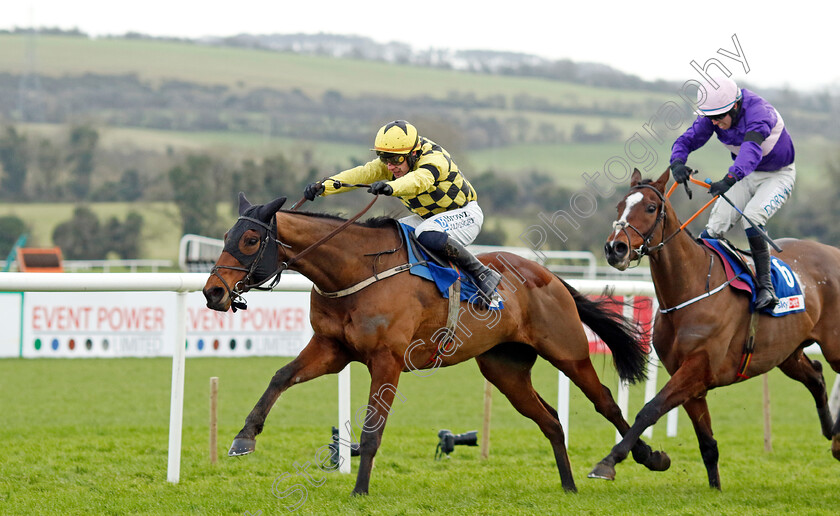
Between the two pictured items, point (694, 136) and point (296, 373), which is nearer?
point (296, 373)

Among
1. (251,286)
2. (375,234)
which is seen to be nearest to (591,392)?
(375,234)

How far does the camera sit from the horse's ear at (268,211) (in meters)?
4.64

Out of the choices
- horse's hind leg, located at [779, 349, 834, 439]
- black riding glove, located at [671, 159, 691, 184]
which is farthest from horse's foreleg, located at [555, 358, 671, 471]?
horse's hind leg, located at [779, 349, 834, 439]

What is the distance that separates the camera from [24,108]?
145 feet

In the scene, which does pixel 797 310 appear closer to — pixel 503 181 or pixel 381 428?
pixel 381 428

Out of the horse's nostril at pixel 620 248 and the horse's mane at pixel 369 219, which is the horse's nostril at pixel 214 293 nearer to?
the horse's mane at pixel 369 219

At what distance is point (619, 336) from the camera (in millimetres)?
5977

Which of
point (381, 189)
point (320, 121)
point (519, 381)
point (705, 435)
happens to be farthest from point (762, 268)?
point (320, 121)

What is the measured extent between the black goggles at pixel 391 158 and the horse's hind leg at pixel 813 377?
322cm

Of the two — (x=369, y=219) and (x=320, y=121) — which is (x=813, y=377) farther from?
(x=320, y=121)

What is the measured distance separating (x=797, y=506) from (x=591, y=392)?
4.34 feet

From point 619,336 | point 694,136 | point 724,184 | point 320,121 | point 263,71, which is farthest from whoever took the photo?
point 263,71

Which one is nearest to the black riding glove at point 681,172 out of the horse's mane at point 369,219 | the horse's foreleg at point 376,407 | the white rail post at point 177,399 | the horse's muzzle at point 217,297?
the horse's mane at point 369,219

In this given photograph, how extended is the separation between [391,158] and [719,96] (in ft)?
6.69
